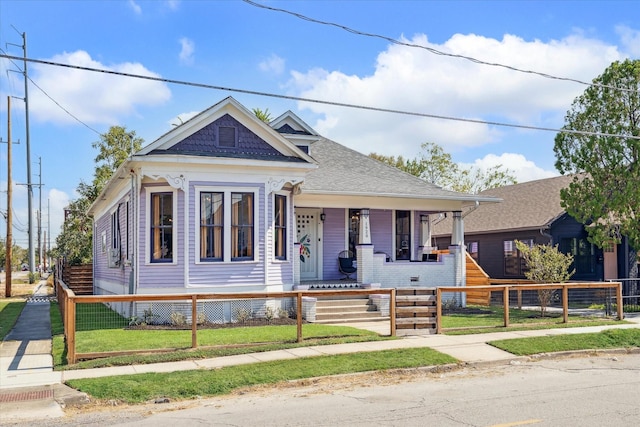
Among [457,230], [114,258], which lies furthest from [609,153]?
[114,258]

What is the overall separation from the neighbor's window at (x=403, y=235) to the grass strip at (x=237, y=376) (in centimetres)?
1066

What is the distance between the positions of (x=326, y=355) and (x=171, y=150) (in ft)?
24.8

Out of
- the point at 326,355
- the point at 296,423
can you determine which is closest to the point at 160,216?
the point at 326,355

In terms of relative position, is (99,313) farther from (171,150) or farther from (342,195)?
(342,195)

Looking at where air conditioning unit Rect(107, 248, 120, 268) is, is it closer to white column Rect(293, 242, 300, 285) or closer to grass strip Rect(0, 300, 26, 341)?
grass strip Rect(0, 300, 26, 341)

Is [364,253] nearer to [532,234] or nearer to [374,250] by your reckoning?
[374,250]

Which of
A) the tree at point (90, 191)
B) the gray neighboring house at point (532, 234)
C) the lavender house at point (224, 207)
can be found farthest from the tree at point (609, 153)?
the tree at point (90, 191)

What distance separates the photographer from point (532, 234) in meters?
26.6

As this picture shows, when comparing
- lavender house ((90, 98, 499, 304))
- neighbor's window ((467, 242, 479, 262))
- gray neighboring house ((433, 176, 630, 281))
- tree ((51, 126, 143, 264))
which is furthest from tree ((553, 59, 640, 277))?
tree ((51, 126, 143, 264))

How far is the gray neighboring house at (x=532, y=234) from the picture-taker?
26.0m

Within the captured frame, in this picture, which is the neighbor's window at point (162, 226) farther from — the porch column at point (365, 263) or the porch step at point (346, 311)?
the porch column at point (365, 263)

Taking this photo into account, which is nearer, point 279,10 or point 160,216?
point 279,10

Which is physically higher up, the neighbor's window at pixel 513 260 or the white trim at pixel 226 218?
the white trim at pixel 226 218

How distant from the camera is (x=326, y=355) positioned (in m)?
11.6
